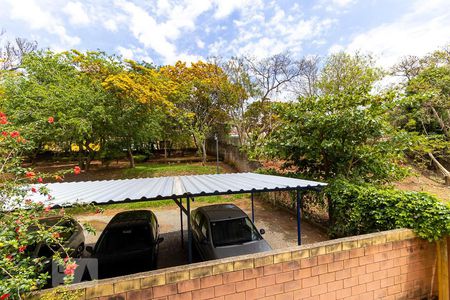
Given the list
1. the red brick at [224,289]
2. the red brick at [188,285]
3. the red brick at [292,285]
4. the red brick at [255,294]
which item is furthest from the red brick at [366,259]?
the red brick at [188,285]

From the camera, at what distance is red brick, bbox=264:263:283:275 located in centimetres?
328

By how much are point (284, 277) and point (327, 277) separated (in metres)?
0.79

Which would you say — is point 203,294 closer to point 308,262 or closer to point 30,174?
point 308,262

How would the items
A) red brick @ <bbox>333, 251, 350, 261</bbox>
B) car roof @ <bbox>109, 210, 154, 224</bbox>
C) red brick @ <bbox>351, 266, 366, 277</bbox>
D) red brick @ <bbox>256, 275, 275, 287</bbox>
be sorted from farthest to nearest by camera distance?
car roof @ <bbox>109, 210, 154, 224</bbox>
red brick @ <bbox>351, 266, 366, 277</bbox>
red brick @ <bbox>333, 251, 350, 261</bbox>
red brick @ <bbox>256, 275, 275, 287</bbox>

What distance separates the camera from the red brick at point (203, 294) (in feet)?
9.78

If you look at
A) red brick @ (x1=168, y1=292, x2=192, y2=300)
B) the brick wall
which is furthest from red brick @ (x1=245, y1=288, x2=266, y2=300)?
red brick @ (x1=168, y1=292, x2=192, y2=300)

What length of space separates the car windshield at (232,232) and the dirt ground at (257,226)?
4.20 ft

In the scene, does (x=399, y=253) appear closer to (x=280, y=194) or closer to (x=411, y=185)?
(x=280, y=194)

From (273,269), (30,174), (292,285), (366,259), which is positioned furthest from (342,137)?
(30,174)

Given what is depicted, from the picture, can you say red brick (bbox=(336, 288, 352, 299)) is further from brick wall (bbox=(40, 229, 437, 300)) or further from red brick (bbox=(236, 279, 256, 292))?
red brick (bbox=(236, 279, 256, 292))

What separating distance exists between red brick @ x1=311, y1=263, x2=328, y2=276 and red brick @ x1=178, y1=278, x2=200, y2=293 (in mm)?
1837

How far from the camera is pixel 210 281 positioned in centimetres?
304

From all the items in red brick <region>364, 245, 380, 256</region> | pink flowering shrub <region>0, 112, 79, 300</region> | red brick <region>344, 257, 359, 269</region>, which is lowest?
red brick <region>344, 257, 359, 269</region>

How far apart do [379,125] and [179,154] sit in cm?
2600
